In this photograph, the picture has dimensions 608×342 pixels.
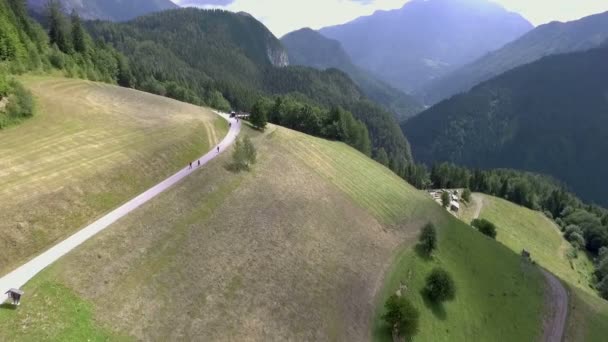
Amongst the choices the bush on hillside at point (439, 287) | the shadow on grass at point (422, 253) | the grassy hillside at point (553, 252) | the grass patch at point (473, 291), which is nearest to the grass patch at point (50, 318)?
the grass patch at point (473, 291)

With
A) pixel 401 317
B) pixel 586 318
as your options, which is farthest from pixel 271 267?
pixel 586 318

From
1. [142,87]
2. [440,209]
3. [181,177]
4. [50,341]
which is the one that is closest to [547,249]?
[440,209]

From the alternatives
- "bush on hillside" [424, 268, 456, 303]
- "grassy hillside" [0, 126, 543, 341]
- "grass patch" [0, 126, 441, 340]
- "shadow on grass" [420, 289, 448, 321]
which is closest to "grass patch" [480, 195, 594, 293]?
"grassy hillside" [0, 126, 543, 341]

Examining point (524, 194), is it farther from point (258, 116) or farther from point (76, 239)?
point (76, 239)

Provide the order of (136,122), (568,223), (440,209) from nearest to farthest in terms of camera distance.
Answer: (136,122) < (440,209) < (568,223)

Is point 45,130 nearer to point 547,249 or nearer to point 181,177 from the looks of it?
point 181,177

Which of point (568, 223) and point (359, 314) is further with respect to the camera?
point (568, 223)
